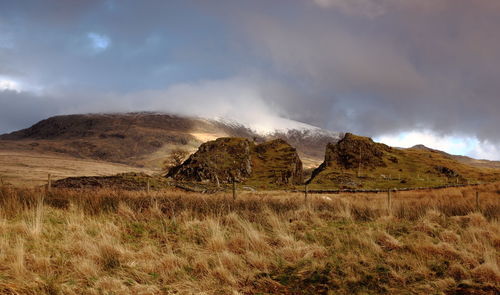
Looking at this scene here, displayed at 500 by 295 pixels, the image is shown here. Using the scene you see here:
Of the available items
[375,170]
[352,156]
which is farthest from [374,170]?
[352,156]

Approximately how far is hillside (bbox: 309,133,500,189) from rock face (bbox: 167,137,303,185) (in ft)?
19.4

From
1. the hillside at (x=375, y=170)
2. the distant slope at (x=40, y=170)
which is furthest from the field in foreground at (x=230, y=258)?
the distant slope at (x=40, y=170)

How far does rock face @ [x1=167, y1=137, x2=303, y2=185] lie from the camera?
5700 centimetres

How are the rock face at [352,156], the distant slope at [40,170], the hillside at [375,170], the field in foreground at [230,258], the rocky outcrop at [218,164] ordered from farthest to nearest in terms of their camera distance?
the distant slope at [40,170]
the rock face at [352,156]
the hillside at [375,170]
the rocky outcrop at [218,164]
the field in foreground at [230,258]

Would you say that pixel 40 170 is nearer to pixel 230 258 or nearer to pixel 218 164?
pixel 218 164

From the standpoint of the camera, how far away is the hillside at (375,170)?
186ft

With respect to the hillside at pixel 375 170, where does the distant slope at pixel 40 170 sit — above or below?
below

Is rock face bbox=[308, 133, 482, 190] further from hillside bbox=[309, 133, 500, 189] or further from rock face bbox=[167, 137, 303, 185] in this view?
rock face bbox=[167, 137, 303, 185]

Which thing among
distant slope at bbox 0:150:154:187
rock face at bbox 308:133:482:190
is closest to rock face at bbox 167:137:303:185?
rock face at bbox 308:133:482:190

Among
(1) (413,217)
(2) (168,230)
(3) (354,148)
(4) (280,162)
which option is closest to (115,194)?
(2) (168,230)

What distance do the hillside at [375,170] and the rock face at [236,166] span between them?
592 cm

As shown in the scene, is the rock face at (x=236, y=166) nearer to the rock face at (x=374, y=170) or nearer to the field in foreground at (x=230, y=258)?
the rock face at (x=374, y=170)

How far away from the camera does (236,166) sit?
2397 inches

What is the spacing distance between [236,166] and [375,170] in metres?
29.2
